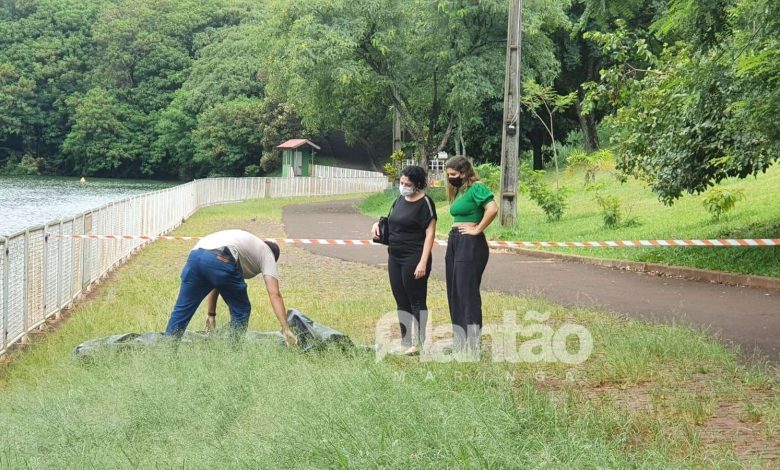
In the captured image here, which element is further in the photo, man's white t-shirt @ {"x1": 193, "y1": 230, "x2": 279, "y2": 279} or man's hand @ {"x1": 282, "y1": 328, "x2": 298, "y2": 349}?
man's white t-shirt @ {"x1": 193, "y1": 230, "x2": 279, "y2": 279}

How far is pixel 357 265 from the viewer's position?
18.2 meters

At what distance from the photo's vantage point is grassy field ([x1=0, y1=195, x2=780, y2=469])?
523 cm

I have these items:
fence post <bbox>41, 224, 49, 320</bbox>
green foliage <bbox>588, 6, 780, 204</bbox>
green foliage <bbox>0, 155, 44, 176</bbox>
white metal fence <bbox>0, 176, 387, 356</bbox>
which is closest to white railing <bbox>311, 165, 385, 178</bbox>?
green foliage <bbox>0, 155, 44, 176</bbox>

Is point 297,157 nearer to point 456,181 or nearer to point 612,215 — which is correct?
point 612,215

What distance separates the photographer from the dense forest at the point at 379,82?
14.6 meters

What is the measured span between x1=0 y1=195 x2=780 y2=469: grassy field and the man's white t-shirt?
2.47ft

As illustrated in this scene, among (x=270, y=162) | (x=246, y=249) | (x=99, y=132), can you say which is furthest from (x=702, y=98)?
(x=99, y=132)

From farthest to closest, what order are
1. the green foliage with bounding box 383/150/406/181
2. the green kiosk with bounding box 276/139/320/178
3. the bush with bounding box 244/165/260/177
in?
the bush with bounding box 244/165/260/177, the green kiosk with bounding box 276/139/320/178, the green foliage with bounding box 383/150/406/181

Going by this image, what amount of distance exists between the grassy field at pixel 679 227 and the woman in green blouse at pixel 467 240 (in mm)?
7141

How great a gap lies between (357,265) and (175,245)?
7083 millimetres

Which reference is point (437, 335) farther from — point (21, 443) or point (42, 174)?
point (42, 174)

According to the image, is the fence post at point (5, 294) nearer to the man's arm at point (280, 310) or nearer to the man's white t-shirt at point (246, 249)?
the man's white t-shirt at point (246, 249)

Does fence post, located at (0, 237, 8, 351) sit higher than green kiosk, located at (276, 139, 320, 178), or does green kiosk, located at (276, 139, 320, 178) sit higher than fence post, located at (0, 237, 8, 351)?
green kiosk, located at (276, 139, 320, 178)

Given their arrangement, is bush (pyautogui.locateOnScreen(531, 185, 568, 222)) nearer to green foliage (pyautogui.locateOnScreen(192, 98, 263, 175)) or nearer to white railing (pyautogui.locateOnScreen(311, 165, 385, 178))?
white railing (pyautogui.locateOnScreen(311, 165, 385, 178))
